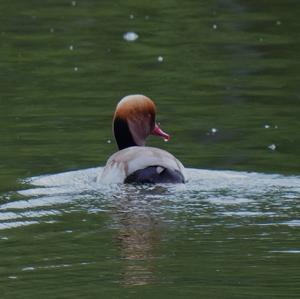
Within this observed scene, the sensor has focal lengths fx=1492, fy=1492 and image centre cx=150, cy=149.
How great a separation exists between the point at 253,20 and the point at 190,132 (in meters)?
6.93

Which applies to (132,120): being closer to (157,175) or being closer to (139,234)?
(157,175)

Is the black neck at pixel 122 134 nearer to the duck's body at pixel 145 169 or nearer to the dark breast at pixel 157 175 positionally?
the duck's body at pixel 145 169

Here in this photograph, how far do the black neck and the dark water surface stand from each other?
295 millimetres

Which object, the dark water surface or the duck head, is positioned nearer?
the dark water surface

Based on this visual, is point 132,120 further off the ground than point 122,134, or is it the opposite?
point 132,120

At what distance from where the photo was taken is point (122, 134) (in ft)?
39.0

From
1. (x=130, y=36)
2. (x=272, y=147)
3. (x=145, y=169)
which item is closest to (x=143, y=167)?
(x=145, y=169)

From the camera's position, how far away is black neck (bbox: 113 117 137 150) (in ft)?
39.0

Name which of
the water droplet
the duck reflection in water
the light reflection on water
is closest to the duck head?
the light reflection on water

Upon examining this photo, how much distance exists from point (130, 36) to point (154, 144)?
5684 millimetres

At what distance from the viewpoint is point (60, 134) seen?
1304 cm

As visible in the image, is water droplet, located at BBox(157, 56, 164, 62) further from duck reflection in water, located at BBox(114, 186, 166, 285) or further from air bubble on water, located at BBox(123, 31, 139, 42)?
duck reflection in water, located at BBox(114, 186, 166, 285)

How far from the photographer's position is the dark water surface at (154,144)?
7.98 m

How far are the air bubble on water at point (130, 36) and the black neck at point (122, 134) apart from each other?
22.0ft
